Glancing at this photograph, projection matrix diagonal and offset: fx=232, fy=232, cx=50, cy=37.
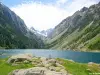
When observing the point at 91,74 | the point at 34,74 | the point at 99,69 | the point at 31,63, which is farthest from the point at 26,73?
the point at 99,69

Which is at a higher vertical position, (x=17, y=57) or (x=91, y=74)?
(x=17, y=57)

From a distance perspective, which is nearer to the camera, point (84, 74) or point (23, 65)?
point (84, 74)

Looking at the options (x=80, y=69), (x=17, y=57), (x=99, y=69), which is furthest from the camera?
(x=17, y=57)

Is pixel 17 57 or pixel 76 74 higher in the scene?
pixel 17 57

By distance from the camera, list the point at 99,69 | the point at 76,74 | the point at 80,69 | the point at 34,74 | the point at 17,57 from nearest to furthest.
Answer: the point at 34,74, the point at 76,74, the point at 80,69, the point at 99,69, the point at 17,57

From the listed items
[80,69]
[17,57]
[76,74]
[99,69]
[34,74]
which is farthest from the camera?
[17,57]

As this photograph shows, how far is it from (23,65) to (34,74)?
67.2 feet

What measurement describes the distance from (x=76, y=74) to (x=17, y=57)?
18.9 metres

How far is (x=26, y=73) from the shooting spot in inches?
1208

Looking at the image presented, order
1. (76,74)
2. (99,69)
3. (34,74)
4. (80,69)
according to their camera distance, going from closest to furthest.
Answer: (34,74) < (76,74) < (80,69) < (99,69)

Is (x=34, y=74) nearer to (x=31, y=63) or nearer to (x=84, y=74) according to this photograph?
(x=84, y=74)

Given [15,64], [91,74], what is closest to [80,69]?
[91,74]

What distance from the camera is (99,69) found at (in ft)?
170

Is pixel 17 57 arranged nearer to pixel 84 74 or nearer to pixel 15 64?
pixel 15 64
